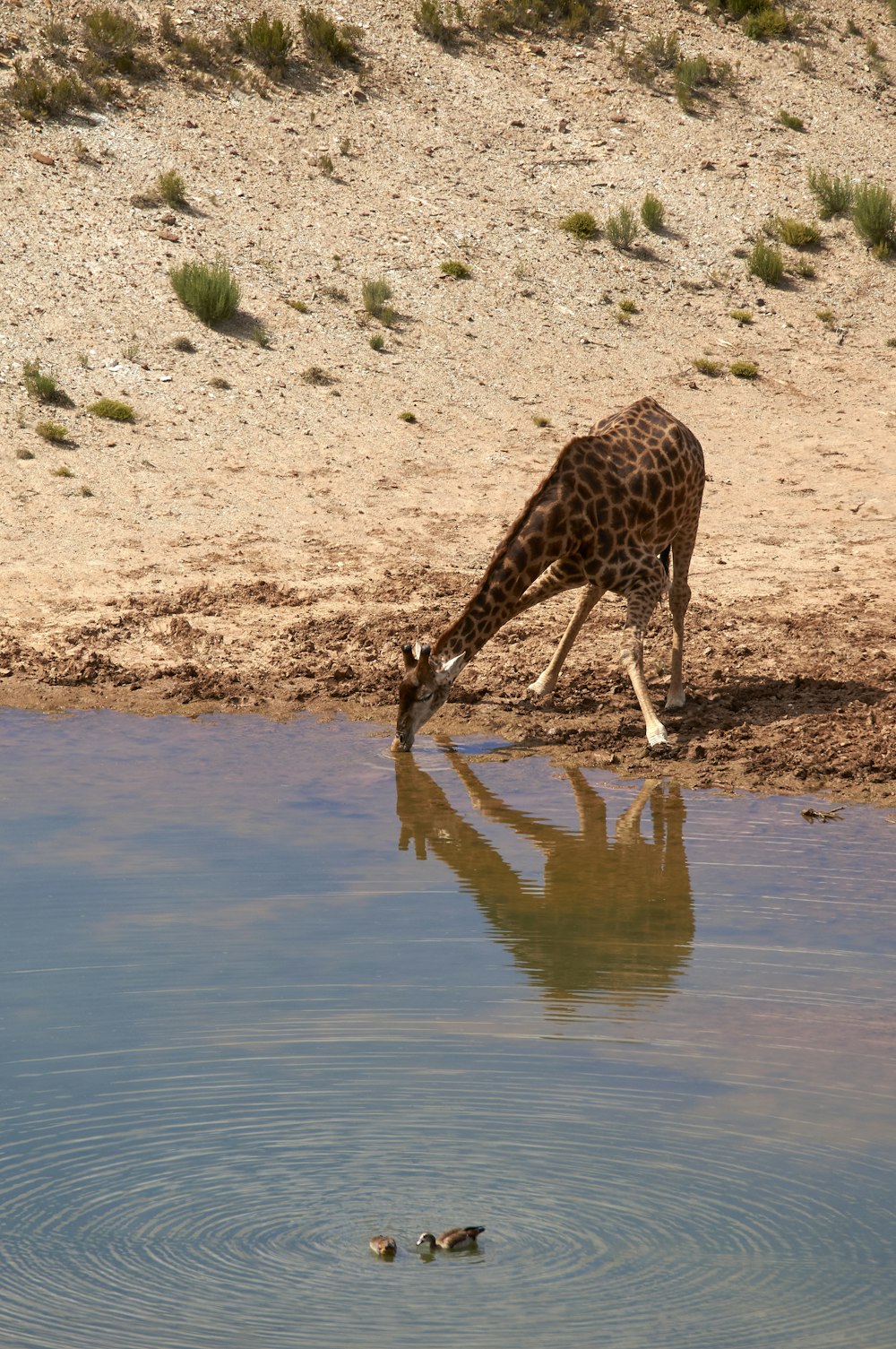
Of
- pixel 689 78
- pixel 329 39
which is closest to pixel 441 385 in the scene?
pixel 329 39

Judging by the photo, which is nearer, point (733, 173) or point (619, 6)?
point (733, 173)

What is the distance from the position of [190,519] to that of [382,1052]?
402 inches

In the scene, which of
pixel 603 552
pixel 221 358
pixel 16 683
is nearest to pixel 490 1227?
pixel 603 552

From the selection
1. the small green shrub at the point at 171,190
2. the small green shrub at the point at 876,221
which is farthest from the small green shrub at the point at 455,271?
the small green shrub at the point at 876,221

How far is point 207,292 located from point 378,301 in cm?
228

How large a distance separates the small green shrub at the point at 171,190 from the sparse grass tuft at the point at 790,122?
10333 millimetres

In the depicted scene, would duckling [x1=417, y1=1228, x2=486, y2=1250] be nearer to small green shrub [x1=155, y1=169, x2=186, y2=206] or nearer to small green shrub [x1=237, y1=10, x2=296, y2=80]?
small green shrub [x1=155, y1=169, x2=186, y2=206]

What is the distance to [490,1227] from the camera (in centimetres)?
574

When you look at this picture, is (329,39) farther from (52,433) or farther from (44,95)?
(52,433)

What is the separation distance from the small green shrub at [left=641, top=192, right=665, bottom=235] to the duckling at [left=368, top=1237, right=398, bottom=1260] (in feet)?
66.6

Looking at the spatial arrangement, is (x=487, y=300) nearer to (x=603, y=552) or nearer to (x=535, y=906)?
(x=603, y=552)

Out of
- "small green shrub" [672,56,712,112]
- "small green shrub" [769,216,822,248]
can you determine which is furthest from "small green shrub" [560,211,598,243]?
"small green shrub" [672,56,712,112]

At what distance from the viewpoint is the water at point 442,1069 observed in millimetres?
5391

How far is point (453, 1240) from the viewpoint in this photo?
5.58 meters
